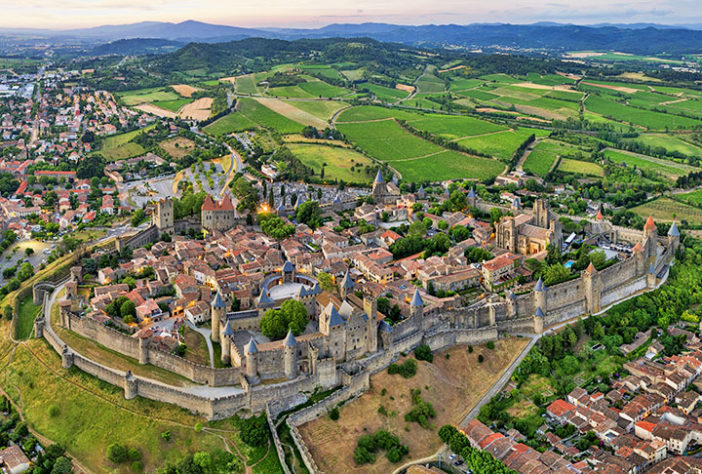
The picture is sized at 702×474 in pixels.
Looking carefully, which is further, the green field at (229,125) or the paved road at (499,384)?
the green field at (229,125)

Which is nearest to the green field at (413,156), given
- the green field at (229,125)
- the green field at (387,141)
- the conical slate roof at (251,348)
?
the green field at (387,141)

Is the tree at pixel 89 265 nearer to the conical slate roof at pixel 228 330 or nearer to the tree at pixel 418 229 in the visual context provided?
the conical slate roof at pixel 228 330

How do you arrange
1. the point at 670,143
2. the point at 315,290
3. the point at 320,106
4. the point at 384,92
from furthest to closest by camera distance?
the point at 384,92 < the point at 320,106 < the point at 670,143 < the point at 315,290

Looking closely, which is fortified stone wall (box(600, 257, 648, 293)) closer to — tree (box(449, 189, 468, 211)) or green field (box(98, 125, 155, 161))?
tree (box(449, 189, 468, 211))

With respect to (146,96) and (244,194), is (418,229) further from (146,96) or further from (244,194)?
(146,96)

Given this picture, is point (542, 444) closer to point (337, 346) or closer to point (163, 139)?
point (337, 346)

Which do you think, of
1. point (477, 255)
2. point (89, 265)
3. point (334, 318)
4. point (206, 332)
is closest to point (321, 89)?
point (477, 255)

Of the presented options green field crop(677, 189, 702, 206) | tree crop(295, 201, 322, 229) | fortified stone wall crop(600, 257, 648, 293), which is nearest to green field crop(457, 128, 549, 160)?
green field crop(677, 189, 702, 206)
